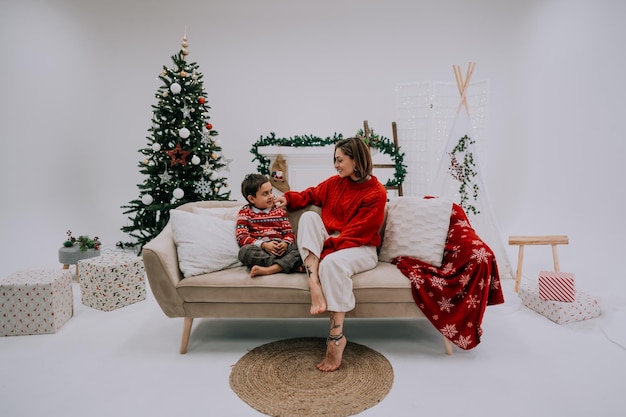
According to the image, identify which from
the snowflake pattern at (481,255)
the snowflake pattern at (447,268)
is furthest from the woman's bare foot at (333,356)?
the snowflake pattern at (481,255)

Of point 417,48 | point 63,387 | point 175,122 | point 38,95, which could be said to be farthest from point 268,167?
point 63,387

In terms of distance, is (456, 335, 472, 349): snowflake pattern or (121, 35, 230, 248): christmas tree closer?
(456, 335, 472, 349): snowflake pattern

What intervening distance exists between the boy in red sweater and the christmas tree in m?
1.75

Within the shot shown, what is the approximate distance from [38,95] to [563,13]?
583cm

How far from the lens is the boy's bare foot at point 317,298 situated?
2280 millimetres

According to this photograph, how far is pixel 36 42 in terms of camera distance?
16.5ft

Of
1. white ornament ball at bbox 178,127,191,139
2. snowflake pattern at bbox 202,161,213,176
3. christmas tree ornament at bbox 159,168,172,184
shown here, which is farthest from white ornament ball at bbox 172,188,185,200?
white ornament ball at bbox 178,127,191,139

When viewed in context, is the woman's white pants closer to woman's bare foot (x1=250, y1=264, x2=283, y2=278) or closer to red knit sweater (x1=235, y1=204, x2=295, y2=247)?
woman's bare foot (x1=250, y1=264, x2=283, y2=278)

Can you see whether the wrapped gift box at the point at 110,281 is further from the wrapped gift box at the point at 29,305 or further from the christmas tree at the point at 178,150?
the christmas tree at the point at 178,150

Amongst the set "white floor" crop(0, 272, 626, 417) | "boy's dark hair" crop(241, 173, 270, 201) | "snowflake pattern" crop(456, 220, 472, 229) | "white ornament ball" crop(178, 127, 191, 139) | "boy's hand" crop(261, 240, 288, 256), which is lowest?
"white floor" crop(0, 272, 626, 417)

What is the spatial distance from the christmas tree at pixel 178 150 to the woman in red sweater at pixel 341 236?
1839 millimetres

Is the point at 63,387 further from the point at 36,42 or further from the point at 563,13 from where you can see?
the point at 563,13

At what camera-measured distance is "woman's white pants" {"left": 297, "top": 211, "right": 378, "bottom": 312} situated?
90.5 inches

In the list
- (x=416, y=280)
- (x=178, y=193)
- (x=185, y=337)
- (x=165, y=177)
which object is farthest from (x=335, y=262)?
(x=165, y=177)
